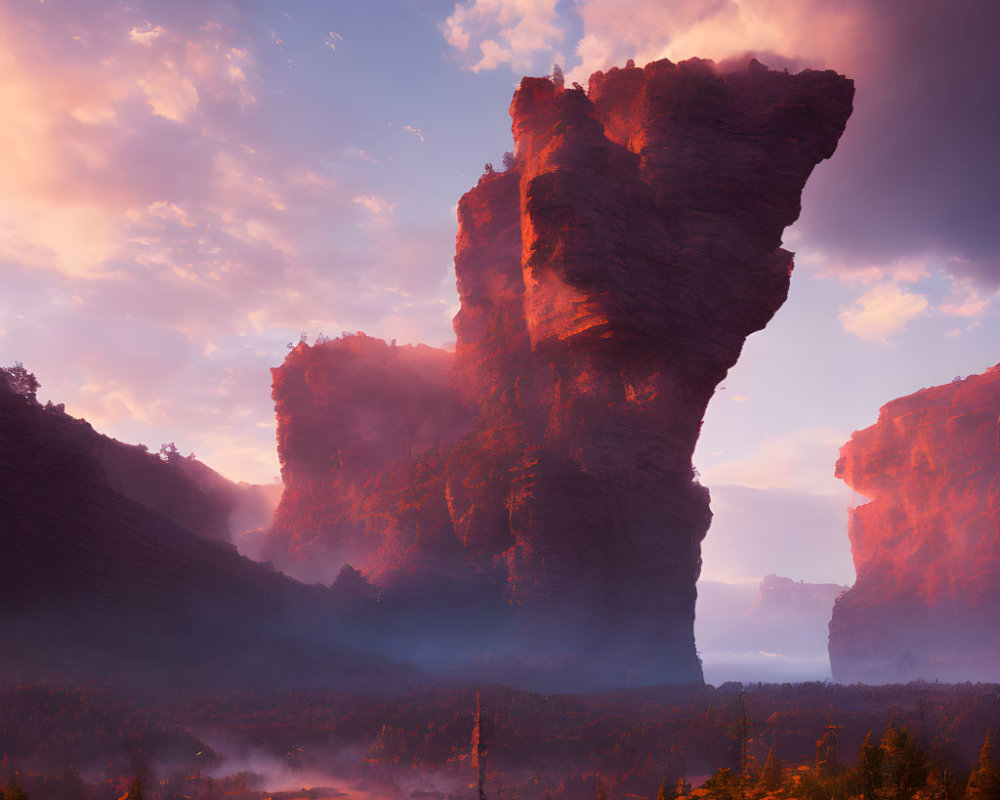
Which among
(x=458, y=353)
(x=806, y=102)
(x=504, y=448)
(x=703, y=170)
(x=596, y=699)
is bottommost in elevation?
(x=596, y=699)

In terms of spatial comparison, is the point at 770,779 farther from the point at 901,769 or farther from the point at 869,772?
the point at 901,769

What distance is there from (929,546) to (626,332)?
6576 cm

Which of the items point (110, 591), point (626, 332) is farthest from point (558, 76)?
point (110, 591)

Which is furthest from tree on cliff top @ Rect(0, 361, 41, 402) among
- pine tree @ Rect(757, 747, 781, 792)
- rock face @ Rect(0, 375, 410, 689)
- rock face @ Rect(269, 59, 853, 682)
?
pine tree @ Rect(757, 747, 781, 792)

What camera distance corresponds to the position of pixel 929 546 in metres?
88.4

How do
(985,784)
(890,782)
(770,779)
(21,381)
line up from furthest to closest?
(21,381), (770,779), (890,782), (985,784)

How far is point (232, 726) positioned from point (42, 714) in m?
6.74

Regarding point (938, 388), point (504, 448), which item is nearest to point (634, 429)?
point (504, 448)

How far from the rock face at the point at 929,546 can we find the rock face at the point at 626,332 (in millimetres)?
46113

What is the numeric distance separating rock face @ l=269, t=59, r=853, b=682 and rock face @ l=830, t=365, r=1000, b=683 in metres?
46.1

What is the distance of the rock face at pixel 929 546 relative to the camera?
3167 inches

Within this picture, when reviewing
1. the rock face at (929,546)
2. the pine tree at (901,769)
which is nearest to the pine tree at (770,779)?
the pine tree at (901,769)

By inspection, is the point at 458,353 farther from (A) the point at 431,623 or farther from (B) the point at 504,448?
(A) the point at 431,623

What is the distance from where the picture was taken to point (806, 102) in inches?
1991
